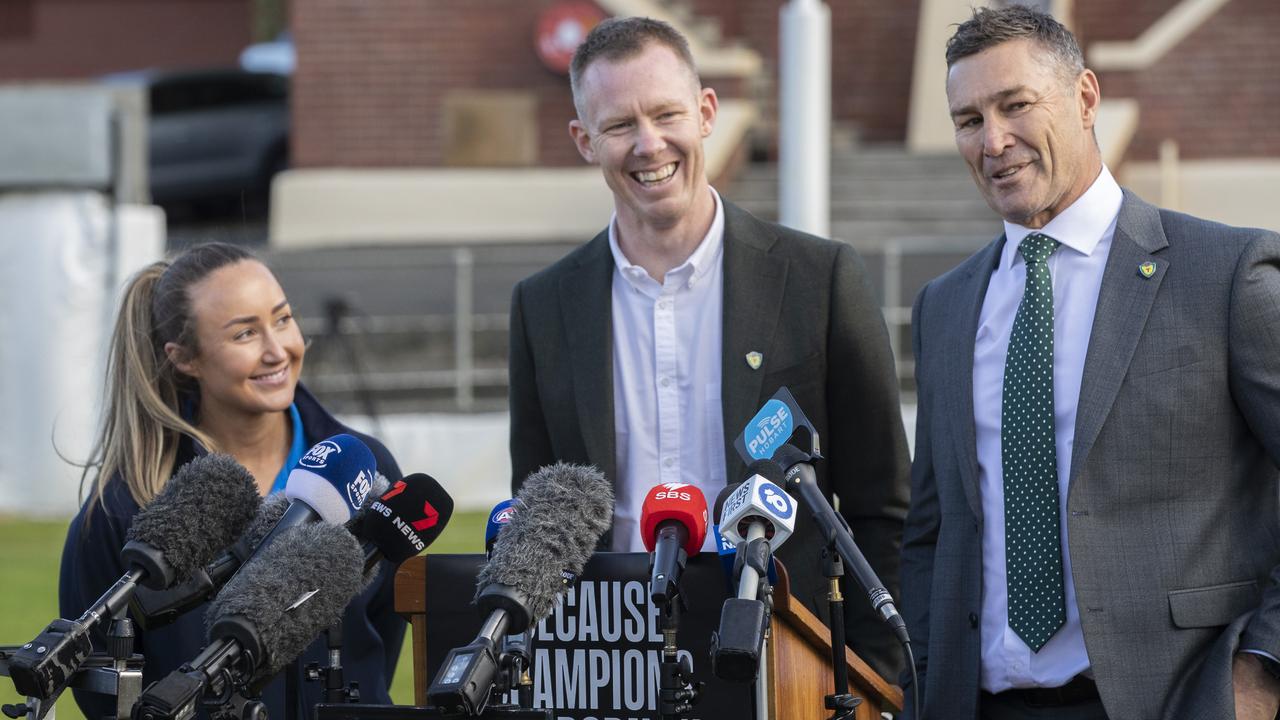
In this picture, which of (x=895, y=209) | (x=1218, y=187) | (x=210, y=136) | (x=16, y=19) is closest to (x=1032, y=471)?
(x=895, y=209)

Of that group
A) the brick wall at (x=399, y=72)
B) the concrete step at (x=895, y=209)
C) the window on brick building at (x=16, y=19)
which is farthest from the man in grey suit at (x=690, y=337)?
the window on brick building at (x=16, y=19)

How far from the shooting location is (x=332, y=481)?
127 inches

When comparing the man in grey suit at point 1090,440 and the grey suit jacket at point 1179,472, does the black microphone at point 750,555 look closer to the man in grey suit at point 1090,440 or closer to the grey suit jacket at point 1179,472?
the man in grey suit at point 1090,440

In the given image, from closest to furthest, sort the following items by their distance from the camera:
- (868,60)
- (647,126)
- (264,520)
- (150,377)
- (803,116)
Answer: (264,520)
(647,126)
(150,377)
(803,116)
(868,60)

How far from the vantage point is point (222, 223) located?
70.0 feet

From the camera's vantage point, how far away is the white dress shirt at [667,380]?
161 inches

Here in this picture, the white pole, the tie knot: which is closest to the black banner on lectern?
the tie knot

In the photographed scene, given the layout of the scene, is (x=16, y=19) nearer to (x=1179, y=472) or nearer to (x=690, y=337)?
(x=690, y=337)

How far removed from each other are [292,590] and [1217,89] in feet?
52.8

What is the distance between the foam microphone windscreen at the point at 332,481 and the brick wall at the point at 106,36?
29.3m

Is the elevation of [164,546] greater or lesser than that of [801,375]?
lesser

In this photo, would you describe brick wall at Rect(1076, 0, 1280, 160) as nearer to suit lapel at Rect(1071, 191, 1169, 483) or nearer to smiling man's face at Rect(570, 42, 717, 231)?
smiling man's face at Rect(570, 42, 717, 231)

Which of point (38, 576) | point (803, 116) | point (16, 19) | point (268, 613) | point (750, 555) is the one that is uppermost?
point (16, 19)

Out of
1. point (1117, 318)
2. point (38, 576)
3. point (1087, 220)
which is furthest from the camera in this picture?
point (38, 576)
